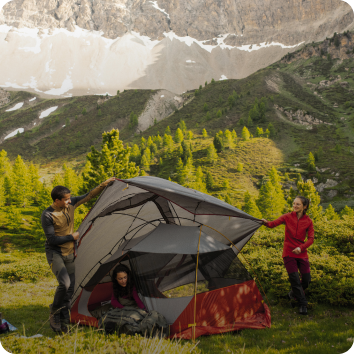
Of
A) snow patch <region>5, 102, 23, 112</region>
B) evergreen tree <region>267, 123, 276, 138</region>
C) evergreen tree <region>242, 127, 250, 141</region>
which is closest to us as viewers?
evergreen tree <region>242, 127, 250, 141</region>

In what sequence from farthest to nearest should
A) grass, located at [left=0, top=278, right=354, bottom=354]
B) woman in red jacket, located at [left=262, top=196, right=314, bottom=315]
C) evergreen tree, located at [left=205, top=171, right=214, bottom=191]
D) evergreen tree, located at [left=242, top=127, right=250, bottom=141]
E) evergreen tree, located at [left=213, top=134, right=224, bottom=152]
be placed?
evergreen tree, located at [left=242, top=127, right=250, bottom=141] → evergreen tree, located at [left=213, top=134, right=224, bottom=152] → evergreen tree, located at [left=205, top=171, right=214, bottom=191] → woman in red jacket, located at [left=262, top=196, right=314, bottom=315] → grass, located at [left=0, top=278, right=354, bottom=354]

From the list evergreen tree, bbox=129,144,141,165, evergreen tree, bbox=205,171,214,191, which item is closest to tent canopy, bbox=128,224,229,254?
evergreen tree, bbox=205,171,214,191

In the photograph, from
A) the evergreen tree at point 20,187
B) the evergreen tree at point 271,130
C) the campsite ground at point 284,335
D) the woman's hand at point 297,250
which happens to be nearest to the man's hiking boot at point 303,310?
the campsite ground at point 284,335

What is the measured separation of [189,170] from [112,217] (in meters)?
58.5

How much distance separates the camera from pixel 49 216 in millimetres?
5133

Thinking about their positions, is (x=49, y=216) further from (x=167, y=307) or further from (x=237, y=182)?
(x=237, y=182)

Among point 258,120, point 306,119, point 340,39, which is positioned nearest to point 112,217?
point 258,120

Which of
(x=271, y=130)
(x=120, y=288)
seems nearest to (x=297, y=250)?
(x=120, y=288)

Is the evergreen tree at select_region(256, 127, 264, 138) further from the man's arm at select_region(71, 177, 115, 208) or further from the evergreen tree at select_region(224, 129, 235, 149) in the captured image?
the man's arm at select_region(71, 177, 115, 208)

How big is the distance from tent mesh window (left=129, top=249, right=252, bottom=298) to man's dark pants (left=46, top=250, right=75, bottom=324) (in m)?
1.64

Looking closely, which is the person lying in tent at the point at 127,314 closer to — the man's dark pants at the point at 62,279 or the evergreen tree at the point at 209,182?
the man's dark pants at the point at 62,279

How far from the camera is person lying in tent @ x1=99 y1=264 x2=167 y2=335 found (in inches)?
205

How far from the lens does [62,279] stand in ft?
16.9

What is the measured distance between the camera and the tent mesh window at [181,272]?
239 inches
